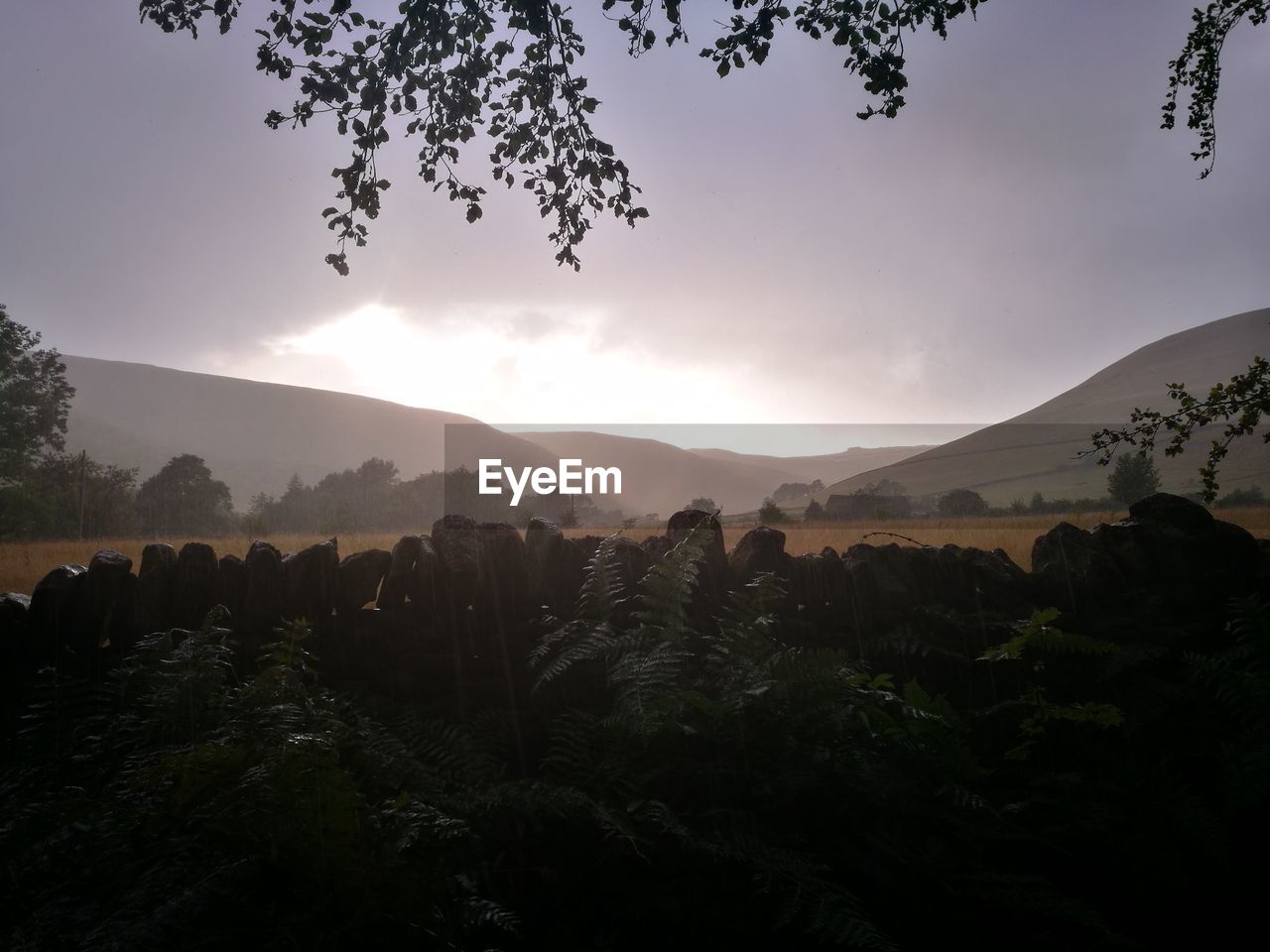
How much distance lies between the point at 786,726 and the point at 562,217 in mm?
3562

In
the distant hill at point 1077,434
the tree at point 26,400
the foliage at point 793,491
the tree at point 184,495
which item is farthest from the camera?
the distant hill at point 1077,434

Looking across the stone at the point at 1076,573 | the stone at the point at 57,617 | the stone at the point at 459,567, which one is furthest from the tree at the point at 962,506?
the stone at the point at 57,617

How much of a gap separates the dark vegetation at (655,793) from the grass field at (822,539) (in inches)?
40.0

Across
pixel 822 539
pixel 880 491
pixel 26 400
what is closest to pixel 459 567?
pixel 822 539

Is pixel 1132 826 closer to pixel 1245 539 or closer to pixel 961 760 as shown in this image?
pixel 961 760

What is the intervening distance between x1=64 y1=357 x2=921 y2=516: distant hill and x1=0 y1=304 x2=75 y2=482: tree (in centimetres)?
4343

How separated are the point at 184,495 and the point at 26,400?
4804 millimetres

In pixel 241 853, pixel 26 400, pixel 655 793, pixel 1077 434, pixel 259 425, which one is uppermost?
pixel 259 425

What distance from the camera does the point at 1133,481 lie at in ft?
32.7

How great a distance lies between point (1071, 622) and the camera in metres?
4.18

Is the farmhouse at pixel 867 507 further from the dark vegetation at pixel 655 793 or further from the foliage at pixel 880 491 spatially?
the dark vegetation at pixel 655 793

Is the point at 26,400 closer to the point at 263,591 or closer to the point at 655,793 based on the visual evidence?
the point at 263,591

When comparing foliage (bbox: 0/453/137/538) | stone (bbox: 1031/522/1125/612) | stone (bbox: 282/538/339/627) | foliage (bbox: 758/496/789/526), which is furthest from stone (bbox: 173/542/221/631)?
foliage (bbox: 0/453/137/538)

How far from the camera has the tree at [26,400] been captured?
17.6m
